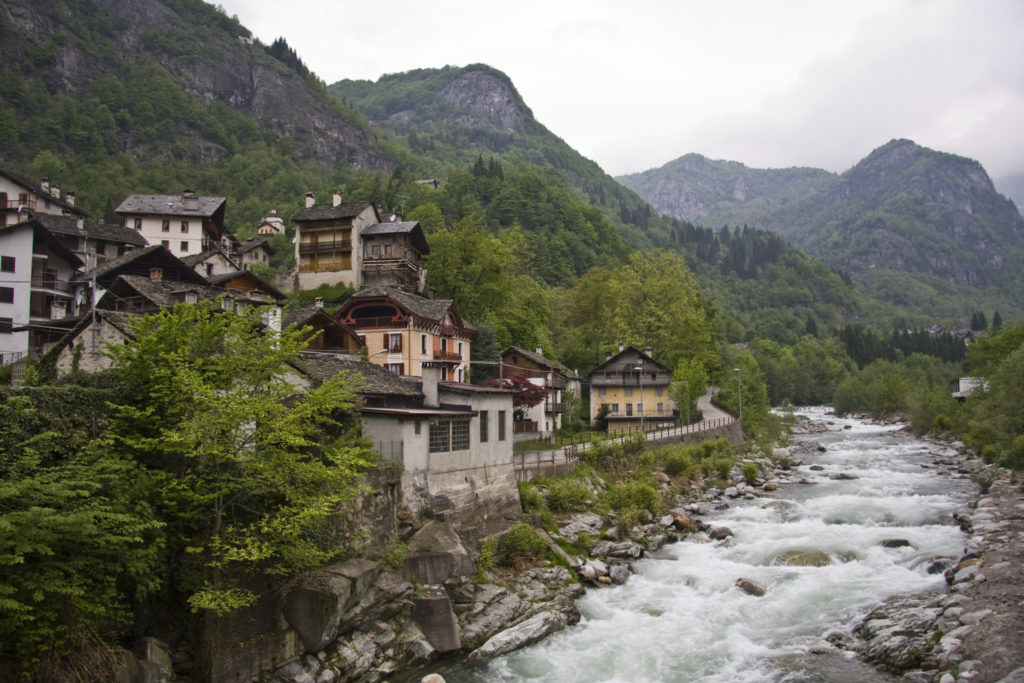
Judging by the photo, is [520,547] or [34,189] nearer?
[520,547]

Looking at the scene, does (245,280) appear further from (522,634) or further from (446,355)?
(522,634)

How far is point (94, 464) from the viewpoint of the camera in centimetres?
2044

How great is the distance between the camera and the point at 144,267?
54.5m

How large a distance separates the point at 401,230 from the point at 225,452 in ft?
173

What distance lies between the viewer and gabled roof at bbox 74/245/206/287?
5175 cm

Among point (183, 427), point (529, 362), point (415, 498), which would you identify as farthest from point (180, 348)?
point (529, 362)

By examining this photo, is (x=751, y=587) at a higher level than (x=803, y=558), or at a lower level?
lower

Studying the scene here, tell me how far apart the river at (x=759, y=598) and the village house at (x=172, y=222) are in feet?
210

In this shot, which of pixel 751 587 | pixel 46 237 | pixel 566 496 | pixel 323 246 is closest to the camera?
pixel 751 587

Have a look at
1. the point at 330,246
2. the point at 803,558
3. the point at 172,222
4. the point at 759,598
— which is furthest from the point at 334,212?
the point at 759,598

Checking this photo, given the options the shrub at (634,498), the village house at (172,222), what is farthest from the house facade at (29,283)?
the shrub at (634,498)

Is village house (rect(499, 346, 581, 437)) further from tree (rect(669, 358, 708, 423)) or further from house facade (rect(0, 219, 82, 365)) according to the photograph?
house facade (rect(0, 219, 82, 365))

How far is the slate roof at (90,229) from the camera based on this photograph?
2467 inches

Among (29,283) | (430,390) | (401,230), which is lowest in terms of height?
(430,390)
